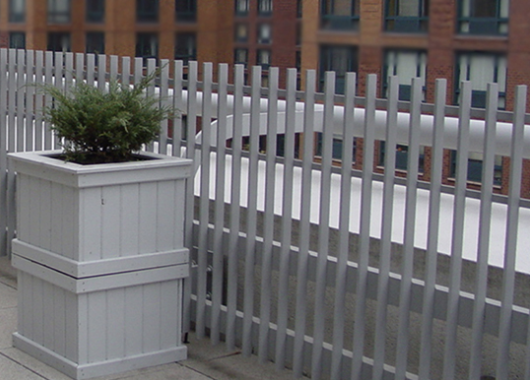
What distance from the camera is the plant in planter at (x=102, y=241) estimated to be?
394cm

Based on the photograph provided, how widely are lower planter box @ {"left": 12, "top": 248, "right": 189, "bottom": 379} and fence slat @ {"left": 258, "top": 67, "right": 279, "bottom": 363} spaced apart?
14.5 inches

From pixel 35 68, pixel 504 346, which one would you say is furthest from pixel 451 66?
pixel 35 68

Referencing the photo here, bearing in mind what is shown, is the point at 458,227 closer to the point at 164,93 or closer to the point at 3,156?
the point at 164,93

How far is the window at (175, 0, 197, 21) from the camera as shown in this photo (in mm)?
5438

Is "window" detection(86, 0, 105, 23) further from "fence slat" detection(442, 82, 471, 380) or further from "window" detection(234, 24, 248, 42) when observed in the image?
"fence slat" detection(442, 82, 471, 380)

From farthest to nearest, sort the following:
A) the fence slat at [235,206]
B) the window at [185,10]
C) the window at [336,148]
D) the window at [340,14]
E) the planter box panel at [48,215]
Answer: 1. the window at [185,10]
2. the window at [340,14]
3. the fence slat at [235,206]
4. the planter box panel at [48,215]
5. the window at [336,148]

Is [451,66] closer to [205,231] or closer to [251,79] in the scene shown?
[251,79]

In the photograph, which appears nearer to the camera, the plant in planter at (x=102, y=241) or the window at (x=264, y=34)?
the plant in planter at (x=102, y=241)

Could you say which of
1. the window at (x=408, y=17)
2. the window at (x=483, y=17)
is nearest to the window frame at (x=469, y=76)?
the window at (x=483, y=17)

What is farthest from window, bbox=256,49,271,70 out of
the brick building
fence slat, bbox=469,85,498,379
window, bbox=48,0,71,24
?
fence slat, bbox=469,85,498,379

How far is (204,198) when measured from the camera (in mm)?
4574

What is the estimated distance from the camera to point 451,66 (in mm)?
4305

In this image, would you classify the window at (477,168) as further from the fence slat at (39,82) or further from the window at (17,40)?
the window at (17,40)

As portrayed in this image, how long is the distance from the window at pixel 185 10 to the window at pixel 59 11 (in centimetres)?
82
